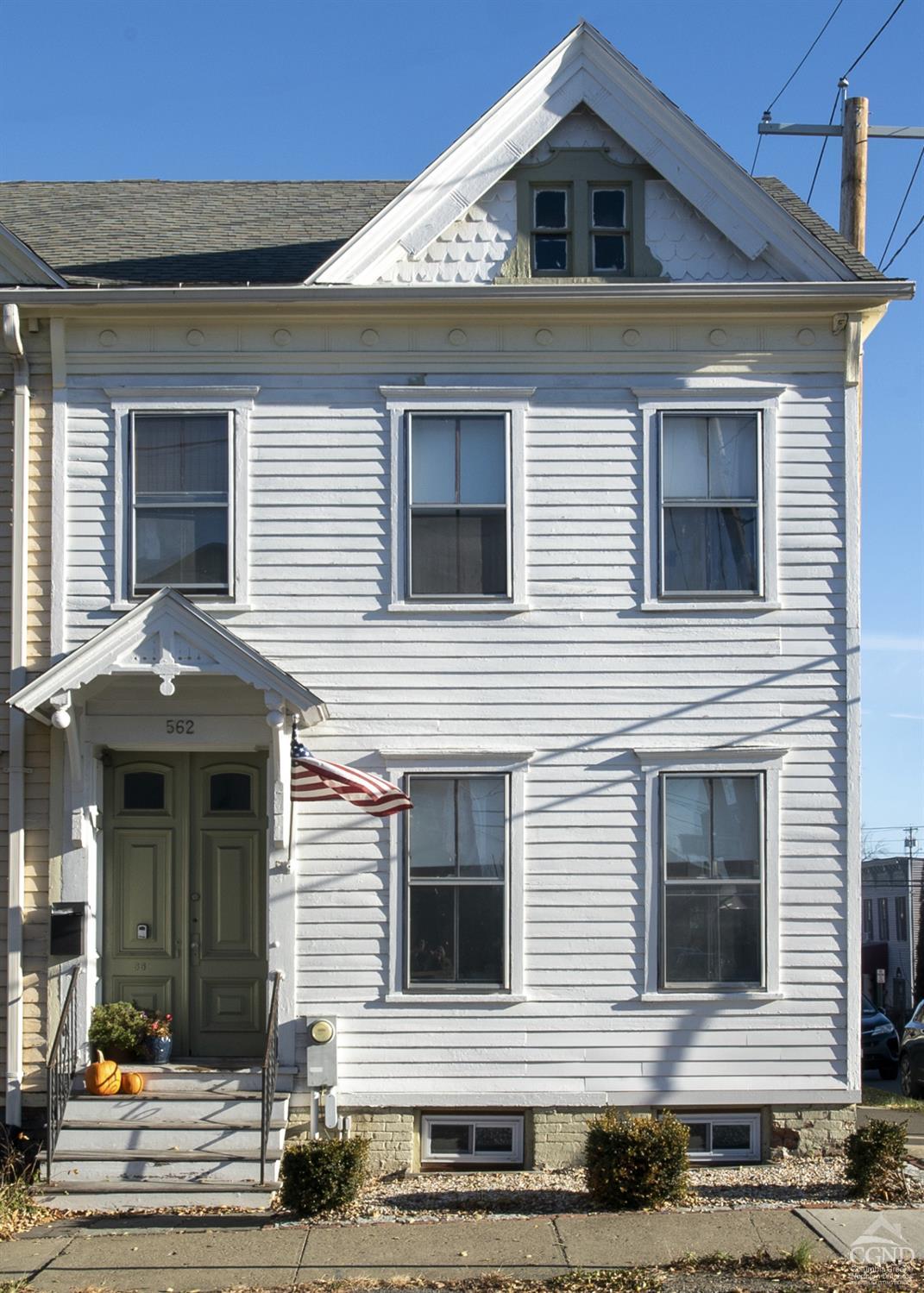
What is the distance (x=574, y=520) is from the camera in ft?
38.3

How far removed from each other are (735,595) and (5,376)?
21.2 ft

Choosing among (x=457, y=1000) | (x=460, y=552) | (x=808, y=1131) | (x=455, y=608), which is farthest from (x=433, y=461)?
(x=808, y=1131)

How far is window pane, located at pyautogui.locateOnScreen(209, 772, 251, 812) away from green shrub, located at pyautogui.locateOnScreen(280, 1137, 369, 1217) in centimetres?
320

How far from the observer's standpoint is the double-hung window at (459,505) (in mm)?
11656

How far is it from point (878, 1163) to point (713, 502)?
5.29 metres

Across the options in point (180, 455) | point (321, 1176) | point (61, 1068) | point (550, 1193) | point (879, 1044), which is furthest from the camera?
point (879, 1044)

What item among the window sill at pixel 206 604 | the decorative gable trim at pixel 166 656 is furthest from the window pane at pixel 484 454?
the decorative gable trim at pixel 166 656

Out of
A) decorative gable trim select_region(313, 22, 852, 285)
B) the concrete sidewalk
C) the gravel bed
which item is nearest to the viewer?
the concrete sidewalk

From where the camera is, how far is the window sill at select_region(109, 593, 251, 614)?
1149 cm

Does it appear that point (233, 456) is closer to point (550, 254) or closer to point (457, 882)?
point (550, 254)

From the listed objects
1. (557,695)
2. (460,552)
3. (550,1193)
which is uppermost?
(460,552)

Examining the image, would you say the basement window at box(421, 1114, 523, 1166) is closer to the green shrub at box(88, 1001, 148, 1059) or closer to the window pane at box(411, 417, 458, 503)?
the green shrub at box(88, 1001, 148, 1059)

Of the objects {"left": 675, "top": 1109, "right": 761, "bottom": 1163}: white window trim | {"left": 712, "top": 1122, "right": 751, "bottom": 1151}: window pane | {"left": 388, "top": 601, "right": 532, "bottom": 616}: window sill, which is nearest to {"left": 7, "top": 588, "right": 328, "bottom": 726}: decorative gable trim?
{"left": 388, "top": 601, "right": 532, "bottom": 616}: window sill

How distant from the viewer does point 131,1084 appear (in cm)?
1083
